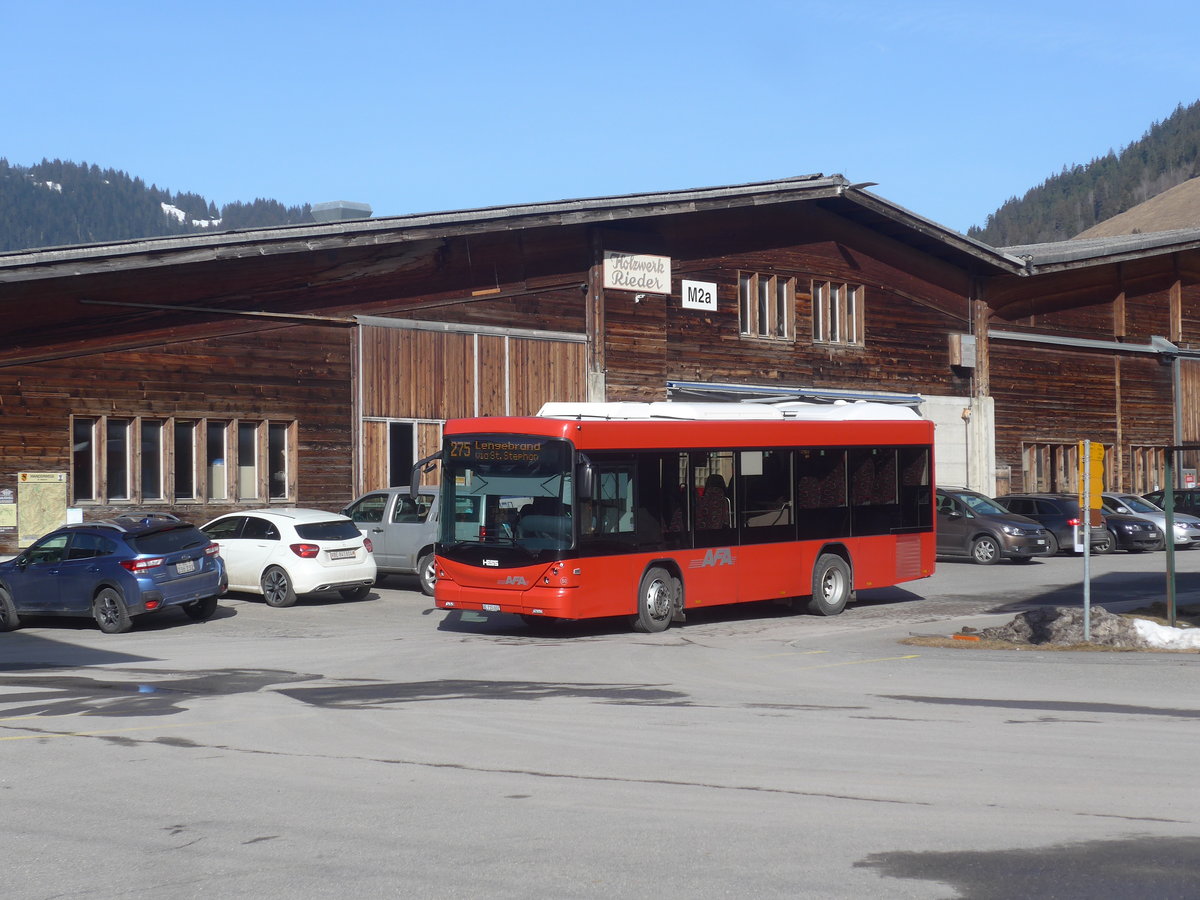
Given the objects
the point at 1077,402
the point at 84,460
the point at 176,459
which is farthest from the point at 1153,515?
the point at 84,460

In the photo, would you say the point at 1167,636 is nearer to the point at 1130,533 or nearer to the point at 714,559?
the point at 714,559

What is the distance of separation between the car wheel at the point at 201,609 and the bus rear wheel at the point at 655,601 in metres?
6.55

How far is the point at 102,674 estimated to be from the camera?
49.8 ft

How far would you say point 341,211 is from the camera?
3488 centimetres

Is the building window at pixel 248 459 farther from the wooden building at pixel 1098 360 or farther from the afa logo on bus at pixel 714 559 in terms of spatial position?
the wooden building at pixel 1098 360

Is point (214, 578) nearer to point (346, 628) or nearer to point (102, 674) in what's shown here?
point (346, 628)

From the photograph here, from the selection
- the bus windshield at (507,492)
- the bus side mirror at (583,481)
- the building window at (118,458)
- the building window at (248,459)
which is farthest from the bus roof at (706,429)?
the building window at (248,459)

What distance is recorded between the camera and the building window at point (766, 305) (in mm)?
36531

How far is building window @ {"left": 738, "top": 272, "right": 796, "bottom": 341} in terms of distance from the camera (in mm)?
36531

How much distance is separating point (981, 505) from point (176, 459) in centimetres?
1773

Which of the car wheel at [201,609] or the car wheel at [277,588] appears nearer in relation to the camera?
the car wheel at [201,609]

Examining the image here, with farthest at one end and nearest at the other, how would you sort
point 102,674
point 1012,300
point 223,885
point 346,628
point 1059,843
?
point 1012,300 → point 346,628 → point 102,674 → point 1059,843 → point 223,885

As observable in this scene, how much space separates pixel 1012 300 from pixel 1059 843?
125ft

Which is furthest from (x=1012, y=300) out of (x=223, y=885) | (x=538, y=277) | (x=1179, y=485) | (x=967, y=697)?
(x=223, y=885)
